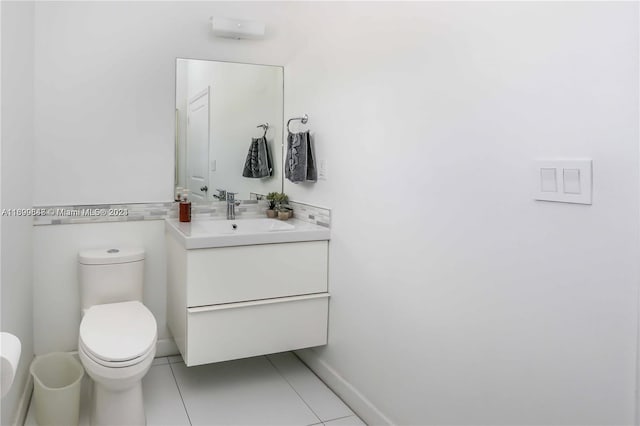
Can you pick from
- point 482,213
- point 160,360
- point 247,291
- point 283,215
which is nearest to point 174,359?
point 160,360

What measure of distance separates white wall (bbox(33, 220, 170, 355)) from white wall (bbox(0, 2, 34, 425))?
0.31 ft

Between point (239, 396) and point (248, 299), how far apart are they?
1.68ft

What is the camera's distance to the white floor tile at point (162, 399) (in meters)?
2.25

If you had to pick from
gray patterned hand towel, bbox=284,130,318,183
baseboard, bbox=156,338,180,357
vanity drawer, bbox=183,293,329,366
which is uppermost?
gray patterned hand towel, bbox=284,130,318,183

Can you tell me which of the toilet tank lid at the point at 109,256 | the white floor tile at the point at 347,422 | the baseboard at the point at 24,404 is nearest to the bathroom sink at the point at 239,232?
the toilet tank lid at the point at 109,256

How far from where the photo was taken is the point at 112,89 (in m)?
2.73

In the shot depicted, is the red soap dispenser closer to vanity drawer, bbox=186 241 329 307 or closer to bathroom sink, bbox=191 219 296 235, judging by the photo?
bathroom sink, bbox=191 219 296 235

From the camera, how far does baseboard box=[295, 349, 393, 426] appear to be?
218cm

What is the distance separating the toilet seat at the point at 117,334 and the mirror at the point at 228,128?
0.87 m

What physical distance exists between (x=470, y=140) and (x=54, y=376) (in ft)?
7.40

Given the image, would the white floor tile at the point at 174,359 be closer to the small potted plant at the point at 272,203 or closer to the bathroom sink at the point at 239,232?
the bathroom sink at the point at 239,232

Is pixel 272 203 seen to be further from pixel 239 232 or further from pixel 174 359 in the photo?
pixel 174 359

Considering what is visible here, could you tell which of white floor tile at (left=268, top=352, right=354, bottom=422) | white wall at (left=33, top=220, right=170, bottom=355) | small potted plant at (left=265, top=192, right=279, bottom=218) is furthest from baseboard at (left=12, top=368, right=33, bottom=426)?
small potted plant at (left=265, top=192, right=279, bottom=218)

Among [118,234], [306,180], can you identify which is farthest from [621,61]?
[118,234]
